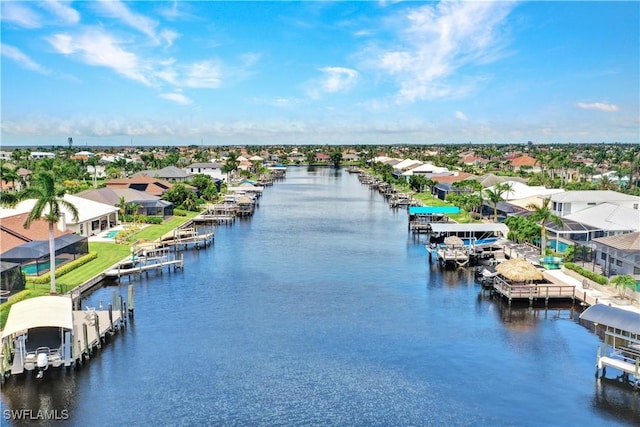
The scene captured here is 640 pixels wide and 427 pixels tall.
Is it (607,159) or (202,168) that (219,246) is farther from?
(607,159)

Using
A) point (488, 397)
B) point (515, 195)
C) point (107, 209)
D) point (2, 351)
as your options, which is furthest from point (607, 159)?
point (2, 351)

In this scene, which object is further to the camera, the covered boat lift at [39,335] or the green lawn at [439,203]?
the green lawn at [439,203]

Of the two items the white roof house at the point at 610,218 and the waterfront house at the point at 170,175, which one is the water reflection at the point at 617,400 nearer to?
the white roof house at the point at 610,218

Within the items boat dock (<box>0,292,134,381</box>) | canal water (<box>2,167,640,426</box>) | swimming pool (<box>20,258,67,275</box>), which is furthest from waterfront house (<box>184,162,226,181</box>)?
boat dock (<box>0,292,134,381</box>)

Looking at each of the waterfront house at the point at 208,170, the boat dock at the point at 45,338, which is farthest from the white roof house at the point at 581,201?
the waterfront house at the point at 208,170

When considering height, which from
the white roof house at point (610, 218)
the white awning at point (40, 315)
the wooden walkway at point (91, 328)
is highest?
the white roof house at point (610, 218)
